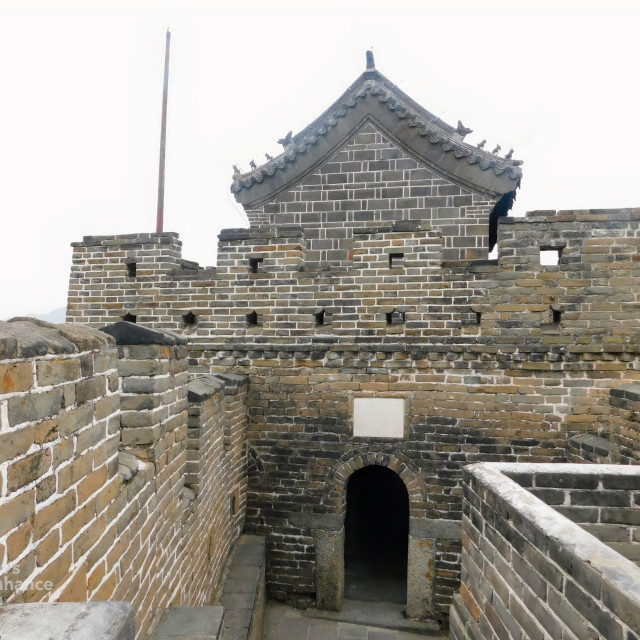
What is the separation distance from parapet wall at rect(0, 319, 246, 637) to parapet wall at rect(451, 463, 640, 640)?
2226mm

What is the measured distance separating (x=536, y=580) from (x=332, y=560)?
14.9ft

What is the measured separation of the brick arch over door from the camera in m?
6.28

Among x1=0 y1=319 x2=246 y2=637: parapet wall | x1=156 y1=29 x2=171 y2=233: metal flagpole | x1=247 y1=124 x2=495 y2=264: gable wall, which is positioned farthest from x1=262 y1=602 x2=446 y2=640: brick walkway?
x1=156 y1=29 x2=171 y2=233: metal flagpole

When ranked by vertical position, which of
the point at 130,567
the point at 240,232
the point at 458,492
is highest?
the point at 240,232

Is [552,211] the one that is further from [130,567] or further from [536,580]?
[130,567]

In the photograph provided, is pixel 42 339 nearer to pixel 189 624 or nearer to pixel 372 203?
pixel 189 624

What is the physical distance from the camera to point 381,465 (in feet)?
21.2

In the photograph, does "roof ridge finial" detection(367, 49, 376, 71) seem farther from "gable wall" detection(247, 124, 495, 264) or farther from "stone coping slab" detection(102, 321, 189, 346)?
"stone coping slab" detection(102, 321, 189, 346)

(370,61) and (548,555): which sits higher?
(370,61)

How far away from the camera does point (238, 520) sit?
21.0 ft

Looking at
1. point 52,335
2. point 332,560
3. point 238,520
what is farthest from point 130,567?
point 332,560

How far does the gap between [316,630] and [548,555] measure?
486cm

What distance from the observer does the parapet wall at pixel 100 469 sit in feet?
5.52

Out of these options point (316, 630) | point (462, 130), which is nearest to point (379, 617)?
point (316, 630)
